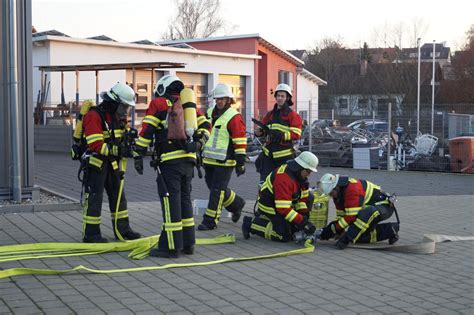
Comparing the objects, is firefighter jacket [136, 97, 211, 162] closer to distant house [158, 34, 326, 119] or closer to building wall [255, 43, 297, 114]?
distant house [158, 34, 326, 119]

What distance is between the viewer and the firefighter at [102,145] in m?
8.10

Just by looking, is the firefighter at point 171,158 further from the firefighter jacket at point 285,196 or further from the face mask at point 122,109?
the firefighter jacket at point 285,196

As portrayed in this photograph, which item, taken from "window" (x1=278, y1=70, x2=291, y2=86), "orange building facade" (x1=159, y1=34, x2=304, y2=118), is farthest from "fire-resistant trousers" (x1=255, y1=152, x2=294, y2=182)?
"window" (x1=278, y1=70, x2=291, y2=86)

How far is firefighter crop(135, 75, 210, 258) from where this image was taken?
25.0 ft

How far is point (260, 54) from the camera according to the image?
1561 inches

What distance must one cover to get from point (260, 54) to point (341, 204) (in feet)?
104

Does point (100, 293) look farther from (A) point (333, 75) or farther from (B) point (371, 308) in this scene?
(A) point (333, 75)

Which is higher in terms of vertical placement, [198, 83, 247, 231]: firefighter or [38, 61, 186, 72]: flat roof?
[38, 61, 186, 72]: flat roof

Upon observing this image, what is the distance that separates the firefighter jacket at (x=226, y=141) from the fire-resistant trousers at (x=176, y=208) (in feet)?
5.42

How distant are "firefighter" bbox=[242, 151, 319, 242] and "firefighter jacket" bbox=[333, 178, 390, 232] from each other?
0.39m

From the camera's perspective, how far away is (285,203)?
27.7ft

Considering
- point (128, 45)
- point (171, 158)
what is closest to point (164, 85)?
point (171, 158)

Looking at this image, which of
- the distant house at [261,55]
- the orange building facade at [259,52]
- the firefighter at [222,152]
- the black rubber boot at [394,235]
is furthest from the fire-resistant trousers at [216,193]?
the orange building facade at [259,52]

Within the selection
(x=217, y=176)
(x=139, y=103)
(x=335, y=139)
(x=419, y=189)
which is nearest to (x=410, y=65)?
(x=139, y=103)
